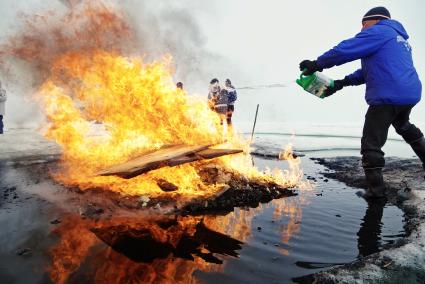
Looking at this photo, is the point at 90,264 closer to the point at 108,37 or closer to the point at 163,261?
the point at 163,261

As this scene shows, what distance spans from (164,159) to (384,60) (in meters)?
3.65

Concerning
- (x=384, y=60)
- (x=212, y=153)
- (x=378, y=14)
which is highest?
(x=378, y=14)

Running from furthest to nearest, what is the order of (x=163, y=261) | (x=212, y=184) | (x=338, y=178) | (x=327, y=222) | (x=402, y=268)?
(x=338, y=178) < (x=212, y=184) < (x=327, y=222) < (x=163, y=261) < (x=402, y=268)

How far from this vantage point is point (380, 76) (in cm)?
480

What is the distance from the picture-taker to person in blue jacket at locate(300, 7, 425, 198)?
188 inches

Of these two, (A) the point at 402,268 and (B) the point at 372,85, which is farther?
(B) the point at 372,85

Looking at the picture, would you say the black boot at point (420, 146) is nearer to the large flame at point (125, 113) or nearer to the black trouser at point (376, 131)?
the black trouser at point (376, 131)

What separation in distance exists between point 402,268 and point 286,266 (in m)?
0.93

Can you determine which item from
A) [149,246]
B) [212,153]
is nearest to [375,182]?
[212,153]

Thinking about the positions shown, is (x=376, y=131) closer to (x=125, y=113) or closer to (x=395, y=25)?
(x=395, y=25)

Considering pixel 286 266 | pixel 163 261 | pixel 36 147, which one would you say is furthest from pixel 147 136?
pixel 36 147

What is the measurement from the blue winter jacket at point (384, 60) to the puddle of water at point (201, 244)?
173 centimetres

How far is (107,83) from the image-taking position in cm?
599

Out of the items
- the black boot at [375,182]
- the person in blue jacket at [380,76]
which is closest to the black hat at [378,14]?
the person in blue jacket at [380,76]
